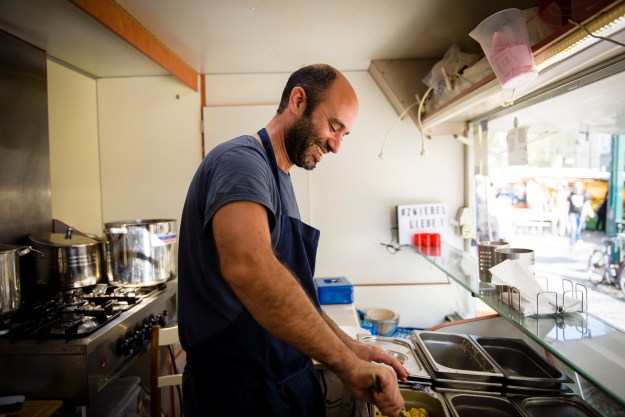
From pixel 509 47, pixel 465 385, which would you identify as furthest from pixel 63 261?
pixel 509 47

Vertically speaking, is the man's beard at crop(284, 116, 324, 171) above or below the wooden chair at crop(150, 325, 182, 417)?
above

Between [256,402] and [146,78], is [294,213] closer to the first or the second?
[256,402]

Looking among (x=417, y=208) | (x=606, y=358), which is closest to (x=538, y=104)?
(x=417, y=208)

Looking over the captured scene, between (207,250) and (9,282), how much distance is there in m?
1.10

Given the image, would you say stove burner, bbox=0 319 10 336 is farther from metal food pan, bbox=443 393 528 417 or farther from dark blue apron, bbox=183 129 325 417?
metal food pan, bbox=443 393 528 417

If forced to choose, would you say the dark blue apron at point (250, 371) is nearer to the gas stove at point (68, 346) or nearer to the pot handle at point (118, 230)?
the gas stove at point (68, 346)

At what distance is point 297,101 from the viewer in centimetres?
114

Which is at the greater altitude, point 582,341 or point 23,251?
point 23,251

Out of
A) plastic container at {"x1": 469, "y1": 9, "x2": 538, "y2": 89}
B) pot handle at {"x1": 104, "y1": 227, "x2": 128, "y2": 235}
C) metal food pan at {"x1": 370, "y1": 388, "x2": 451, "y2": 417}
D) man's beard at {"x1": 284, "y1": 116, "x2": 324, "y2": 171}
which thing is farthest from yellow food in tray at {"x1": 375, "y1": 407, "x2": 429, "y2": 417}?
pot handle at {"x1": 104, "y1": 227, "x2": 128, "y2": 235}

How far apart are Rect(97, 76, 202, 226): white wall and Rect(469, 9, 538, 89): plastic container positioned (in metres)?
2.09

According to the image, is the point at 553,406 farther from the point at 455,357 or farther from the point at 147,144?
the point at 147,144

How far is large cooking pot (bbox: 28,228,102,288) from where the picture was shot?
1.82 meters

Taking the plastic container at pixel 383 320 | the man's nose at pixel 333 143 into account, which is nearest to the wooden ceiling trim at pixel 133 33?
the man's nose at pixel 333 143

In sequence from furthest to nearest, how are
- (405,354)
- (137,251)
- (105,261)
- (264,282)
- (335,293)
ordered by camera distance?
1. (335,293)
2. (105,261)
3. (137,251)
4. (405,354)
5. (264,282)
